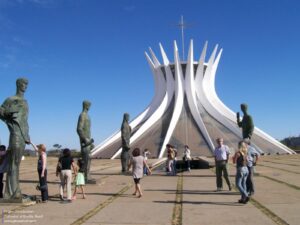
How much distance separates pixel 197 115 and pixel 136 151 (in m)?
31.5

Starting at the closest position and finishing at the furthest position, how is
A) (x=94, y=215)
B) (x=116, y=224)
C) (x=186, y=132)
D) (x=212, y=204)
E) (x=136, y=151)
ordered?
(x=116, y=224), (x=94, y=215), (x=212, y=204), (x=136, y=151), (x=186, y=132)

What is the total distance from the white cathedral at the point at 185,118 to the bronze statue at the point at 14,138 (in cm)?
2705

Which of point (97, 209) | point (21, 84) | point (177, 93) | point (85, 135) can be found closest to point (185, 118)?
point (177, 93)

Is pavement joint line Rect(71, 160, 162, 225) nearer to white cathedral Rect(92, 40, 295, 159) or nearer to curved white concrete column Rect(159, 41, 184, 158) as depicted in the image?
white cathedral Rect(92, 40, 295, 159)

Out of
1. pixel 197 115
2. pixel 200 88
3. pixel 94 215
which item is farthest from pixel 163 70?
pixel 94 215

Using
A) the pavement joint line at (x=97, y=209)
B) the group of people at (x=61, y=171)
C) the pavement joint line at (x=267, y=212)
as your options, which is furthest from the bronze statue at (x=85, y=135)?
the pavement joint line at (x=267, y=212)

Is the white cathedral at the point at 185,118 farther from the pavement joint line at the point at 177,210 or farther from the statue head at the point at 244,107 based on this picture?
the pavement joint line at the point at 177,210

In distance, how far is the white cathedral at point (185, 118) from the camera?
122 feet

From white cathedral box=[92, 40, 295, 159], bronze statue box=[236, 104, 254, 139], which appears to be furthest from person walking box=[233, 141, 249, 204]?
white cathedral box=[92, 40, 295, 159]

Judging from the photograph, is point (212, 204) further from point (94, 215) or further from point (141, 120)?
point (141, 120)

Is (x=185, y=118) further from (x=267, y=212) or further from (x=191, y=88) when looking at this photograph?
(x=267, y=212)

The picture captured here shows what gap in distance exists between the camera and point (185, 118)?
41.2 m

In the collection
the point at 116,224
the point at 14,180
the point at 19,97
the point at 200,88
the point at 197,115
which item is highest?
the point at 200,88

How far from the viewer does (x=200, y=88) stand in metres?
44.3
